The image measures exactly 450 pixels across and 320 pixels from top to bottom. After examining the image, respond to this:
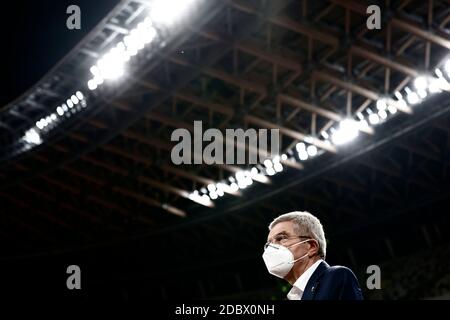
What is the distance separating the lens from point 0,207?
34.3m

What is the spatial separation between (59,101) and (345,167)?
31.2 ft

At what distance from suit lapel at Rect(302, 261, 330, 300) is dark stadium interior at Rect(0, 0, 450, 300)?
1349cm

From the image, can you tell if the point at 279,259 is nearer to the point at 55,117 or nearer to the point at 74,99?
the point at 74,99

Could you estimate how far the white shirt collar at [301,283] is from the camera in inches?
163

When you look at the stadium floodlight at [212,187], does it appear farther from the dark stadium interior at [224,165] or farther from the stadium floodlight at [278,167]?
the stadium floodlight at [278,167]

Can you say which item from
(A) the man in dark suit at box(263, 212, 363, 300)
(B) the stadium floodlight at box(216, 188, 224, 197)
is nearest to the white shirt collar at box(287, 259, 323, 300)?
(A) the man in dark suit at box(263, 212, 363, 300)

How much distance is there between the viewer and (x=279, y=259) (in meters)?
4.36

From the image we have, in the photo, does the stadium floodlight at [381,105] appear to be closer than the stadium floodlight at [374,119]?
Yes

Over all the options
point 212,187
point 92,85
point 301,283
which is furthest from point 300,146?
point 301,283

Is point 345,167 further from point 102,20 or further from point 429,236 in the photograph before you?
point 102,20

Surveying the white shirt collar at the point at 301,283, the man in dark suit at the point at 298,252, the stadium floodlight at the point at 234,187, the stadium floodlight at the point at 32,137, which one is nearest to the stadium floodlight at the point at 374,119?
the stadium floodlight at the point at 234,187

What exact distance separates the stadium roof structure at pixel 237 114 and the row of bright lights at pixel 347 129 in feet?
0.18

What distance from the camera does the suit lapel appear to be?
155 inches

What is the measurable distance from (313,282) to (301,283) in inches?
6.6
